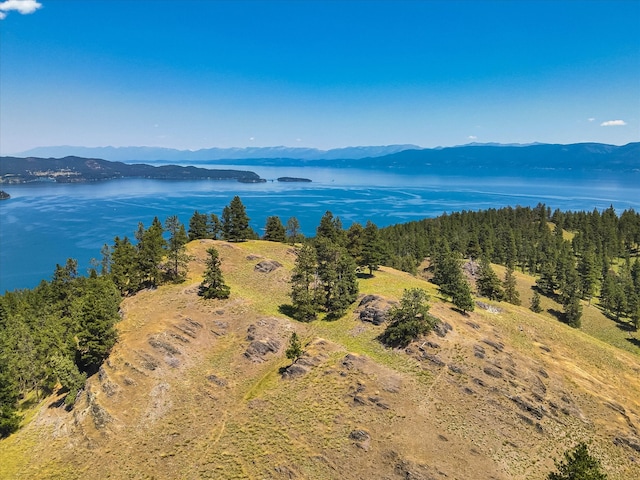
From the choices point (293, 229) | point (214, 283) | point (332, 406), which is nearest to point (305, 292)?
point (214, 283)

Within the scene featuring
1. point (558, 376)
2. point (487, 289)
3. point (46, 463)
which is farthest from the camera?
point (487, 289)

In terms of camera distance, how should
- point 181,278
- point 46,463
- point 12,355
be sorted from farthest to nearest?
point 181,278 → point 12,355 → point 46,463

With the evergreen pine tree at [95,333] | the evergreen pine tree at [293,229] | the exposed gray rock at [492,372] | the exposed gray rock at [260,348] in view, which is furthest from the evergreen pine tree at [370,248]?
the evergreen pine tree at [95,333]

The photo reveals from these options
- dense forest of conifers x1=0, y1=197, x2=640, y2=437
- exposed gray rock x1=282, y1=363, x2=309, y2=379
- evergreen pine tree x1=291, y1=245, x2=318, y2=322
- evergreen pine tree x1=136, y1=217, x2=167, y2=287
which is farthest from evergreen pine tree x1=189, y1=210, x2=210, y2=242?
exposed gray rock x1=282, y1=363, x2=309, y2=379

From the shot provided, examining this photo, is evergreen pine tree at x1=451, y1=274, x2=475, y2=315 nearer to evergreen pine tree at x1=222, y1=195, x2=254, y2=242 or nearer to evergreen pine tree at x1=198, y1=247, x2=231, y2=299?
evergreen pine tree at x1=198, y1=247, x2=231, y2=299

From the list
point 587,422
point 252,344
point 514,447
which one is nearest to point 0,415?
point 252,344

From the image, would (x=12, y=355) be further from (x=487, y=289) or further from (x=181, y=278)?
(x=487, y=289)
